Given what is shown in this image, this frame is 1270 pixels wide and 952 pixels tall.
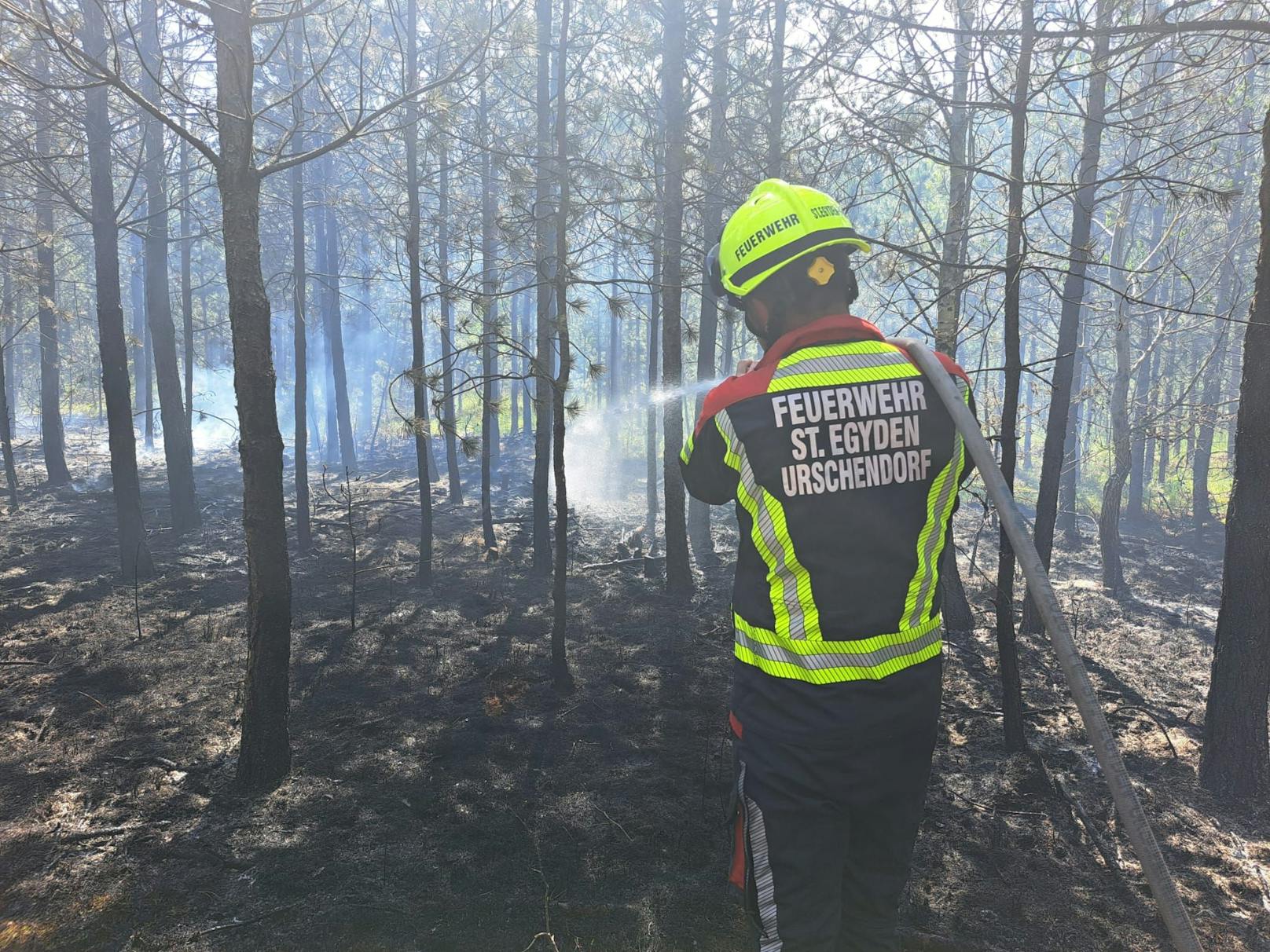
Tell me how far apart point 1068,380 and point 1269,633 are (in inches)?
274

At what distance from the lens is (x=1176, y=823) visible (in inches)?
190

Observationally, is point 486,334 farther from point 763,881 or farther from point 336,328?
point 336,328

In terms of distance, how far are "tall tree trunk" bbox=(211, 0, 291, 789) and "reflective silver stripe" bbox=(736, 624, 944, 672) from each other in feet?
12.4

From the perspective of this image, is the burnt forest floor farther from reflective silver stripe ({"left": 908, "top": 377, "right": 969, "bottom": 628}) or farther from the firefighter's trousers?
reflective silver stripe ({"left": 908, "top": 377, "right": 969, "bottom": 628})

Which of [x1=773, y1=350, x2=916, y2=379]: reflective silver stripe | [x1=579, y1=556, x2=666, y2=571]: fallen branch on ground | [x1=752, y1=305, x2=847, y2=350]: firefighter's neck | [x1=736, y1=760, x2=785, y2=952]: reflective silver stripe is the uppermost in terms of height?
[x1=752, y1=305, x2=847, y2=350]: firefighter's neck

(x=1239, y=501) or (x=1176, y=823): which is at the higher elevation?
(x=1239, y=501)

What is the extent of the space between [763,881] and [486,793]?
3.35 metres

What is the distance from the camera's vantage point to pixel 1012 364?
5.30 meters

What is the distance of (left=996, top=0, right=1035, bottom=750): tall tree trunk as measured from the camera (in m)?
5.23

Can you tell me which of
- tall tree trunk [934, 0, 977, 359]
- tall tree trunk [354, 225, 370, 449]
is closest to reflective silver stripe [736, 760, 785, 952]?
tall tree trunk [934, 0, 977, 359]

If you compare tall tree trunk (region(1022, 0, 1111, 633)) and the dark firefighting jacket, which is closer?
the dark firefighting jacket

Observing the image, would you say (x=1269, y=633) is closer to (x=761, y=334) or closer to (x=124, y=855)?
(x=761, y=334)

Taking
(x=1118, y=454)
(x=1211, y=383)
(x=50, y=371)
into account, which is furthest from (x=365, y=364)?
(x=1118, y=454)

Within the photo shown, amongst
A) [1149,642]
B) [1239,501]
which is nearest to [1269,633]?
[1239,501]
